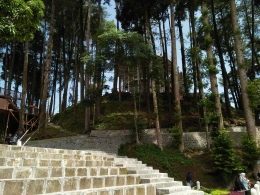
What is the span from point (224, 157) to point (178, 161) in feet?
6.99

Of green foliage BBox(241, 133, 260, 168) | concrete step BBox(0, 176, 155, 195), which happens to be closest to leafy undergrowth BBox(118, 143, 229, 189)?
green foliage BBox(241, 133, 260, 168)

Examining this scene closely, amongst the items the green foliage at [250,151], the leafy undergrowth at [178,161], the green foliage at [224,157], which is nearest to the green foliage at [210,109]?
the green foliage at [224,157]

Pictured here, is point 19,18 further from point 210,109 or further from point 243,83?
point 243,83

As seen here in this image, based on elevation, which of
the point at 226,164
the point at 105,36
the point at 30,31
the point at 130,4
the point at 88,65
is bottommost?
the point at 226,164

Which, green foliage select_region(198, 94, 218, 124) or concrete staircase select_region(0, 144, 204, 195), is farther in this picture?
green foliage select_region(198, 94, 218, 124)

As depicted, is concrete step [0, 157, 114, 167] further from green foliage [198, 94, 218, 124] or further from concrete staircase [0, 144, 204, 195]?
green foliage [198, 94, 218, 124]

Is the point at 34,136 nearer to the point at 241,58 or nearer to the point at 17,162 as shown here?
the point at 17,162

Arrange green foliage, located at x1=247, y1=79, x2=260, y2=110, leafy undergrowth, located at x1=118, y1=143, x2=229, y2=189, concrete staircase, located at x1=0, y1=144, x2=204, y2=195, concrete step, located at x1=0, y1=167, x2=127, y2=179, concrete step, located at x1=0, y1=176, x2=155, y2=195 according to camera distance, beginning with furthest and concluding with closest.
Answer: green foliage, located at x1=247, y1=79, x2=260, y2=110
leafy undergrowth, located at x1=118, y1=143, x2=229, y2=189
concrete step, located at x1=0, y1=167, x2=127, y2=179
concrete staircase, located at x1=0, y1=144, x2=204, y2=195
concrete step, located at x1=0, y1=176, x2=155, y2=195

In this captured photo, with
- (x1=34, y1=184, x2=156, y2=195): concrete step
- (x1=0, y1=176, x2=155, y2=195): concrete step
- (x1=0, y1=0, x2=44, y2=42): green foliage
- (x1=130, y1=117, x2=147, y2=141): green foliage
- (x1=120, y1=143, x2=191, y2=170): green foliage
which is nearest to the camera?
(x1=0, y1=176, x2=155, y2=195): concrete step

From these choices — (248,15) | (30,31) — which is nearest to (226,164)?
(30,31)

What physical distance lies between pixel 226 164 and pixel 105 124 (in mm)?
8564

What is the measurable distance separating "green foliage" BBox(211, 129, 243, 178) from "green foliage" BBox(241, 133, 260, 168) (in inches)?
18.2

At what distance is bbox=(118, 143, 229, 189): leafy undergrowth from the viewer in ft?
31.4

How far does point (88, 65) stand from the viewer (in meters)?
11.8
